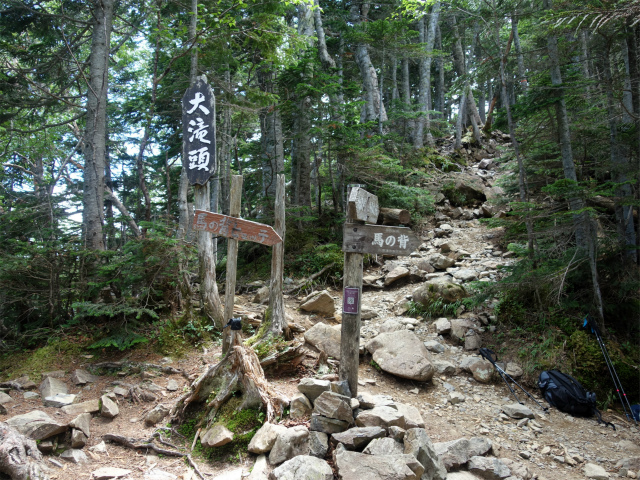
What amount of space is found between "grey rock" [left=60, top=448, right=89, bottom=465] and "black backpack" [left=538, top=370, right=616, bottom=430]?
6254 millimetres

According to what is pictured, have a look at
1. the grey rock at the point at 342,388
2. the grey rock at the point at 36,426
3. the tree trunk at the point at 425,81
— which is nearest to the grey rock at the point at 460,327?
the grey rock at the point at 342,388

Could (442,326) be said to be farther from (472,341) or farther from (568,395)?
(568,395)

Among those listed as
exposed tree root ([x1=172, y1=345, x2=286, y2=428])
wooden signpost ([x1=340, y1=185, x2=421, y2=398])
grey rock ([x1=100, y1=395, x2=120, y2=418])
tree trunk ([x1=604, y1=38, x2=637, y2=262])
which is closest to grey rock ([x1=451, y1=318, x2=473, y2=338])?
tree trunk ([x1=604, y1=38, x2=637, y2=262])

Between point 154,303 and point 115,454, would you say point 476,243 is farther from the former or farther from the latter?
point 115,454

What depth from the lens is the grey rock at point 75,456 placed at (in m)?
3.66

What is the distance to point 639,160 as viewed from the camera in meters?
6.29

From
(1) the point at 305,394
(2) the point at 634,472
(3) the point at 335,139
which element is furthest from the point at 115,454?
(3) the point at 335,139

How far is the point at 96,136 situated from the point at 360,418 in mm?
7746

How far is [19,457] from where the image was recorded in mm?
3131

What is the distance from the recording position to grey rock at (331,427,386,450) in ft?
11.7

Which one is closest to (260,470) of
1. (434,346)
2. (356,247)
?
(356,247)

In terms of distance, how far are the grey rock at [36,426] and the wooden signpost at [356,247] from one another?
3184mm

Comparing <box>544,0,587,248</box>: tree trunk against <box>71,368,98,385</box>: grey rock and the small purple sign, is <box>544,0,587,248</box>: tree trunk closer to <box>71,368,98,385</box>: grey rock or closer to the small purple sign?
the small purple sign

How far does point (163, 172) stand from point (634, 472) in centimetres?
1838
